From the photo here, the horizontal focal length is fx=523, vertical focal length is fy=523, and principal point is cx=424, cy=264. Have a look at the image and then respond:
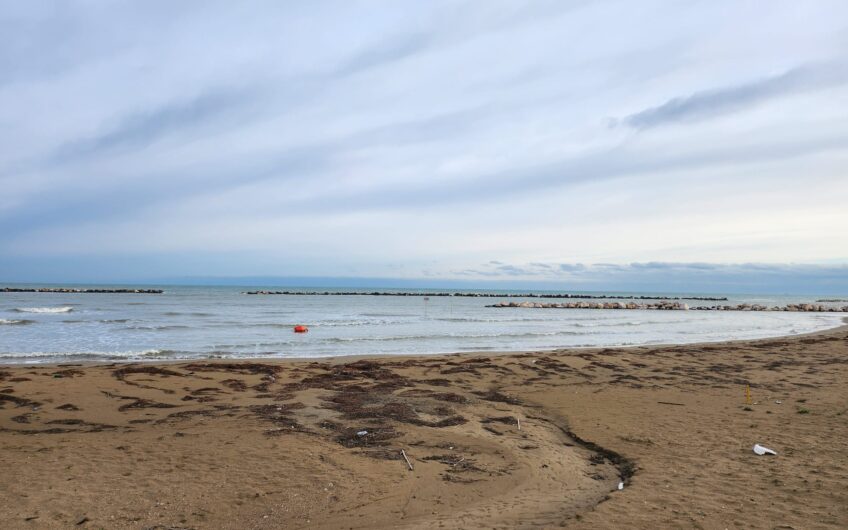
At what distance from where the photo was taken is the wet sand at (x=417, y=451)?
4922mm

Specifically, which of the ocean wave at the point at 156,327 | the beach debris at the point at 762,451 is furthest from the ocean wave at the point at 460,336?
the beach debris at the point at 762,451

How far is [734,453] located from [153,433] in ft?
25.6

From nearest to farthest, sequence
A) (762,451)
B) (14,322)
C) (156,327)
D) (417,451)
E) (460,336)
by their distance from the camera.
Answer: (762,451), (417,451), (460,336), (156,327), (14,322)

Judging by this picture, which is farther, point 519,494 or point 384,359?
point 384,359

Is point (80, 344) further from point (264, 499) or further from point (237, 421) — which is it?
point (264, 499)

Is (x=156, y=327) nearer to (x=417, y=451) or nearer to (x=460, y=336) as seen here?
(x=460, y=336)

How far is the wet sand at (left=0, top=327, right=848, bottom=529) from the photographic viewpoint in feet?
16.1

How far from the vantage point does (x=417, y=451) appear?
22.4ft

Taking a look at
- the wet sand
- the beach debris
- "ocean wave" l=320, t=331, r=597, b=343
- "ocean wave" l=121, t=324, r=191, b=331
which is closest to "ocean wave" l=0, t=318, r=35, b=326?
"ocean wave" l=121, t=324, r=191, b=331

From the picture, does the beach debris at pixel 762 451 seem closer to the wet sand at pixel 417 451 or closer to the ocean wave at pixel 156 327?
the wet sand at pixel 417 451

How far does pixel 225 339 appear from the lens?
21984 mm

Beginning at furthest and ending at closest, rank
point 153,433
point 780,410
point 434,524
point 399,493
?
1. point 780,410
2. point 153,433
3. point 399,493
4. point 434,524

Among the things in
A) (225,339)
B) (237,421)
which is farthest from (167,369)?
(225,339)

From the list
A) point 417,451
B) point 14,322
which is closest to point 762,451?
point 417,451
